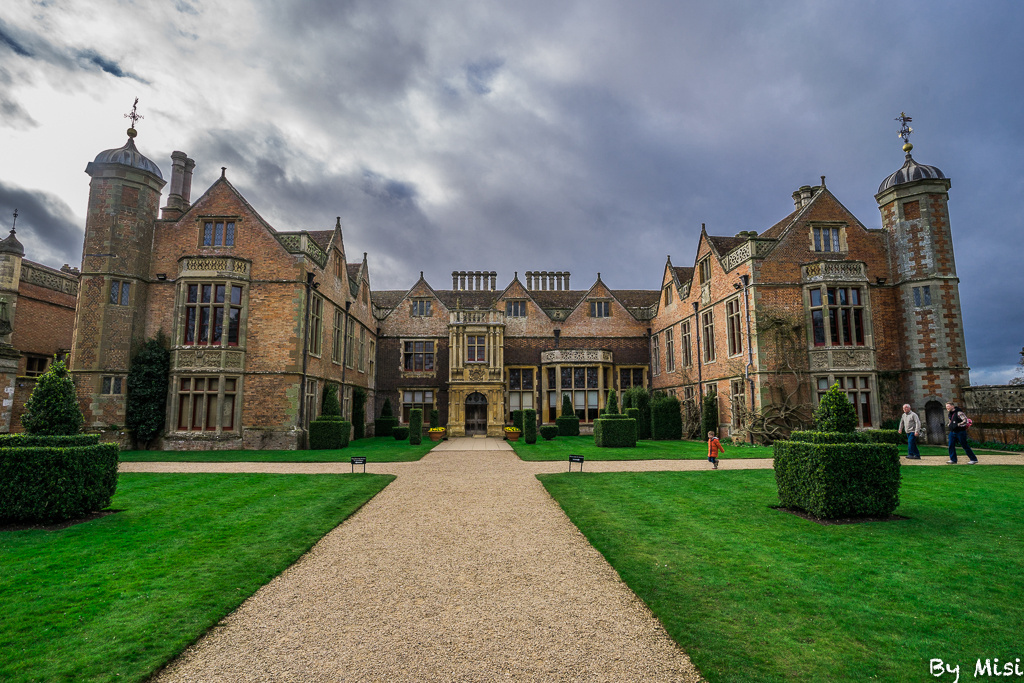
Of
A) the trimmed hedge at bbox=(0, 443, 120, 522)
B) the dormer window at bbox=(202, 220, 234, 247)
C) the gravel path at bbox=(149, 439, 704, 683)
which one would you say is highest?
the dormer window at bbox=(202, 220, 234, 247)

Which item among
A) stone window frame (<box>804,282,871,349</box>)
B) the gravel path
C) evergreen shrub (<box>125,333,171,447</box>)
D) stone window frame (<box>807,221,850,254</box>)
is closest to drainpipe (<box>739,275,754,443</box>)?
stone window frame (<box>804,282,871,349</box>)

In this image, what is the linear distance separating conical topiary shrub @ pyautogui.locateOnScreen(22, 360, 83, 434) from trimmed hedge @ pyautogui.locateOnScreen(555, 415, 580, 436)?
75.5 ft

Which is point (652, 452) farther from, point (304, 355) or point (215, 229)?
point (215, 229)

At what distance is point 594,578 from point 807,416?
18909 millimetres

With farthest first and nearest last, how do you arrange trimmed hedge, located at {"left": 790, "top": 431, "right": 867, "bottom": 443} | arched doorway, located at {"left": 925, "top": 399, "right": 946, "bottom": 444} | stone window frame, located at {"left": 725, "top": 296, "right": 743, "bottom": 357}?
stone window frame, located at {"left": 725, "top": 296, "right": 743, "bottom": 357}, arched doorway, located at {"left": 925, "top": 399, "right": 946, "bottom": 444}, trimmed hedge, located at {"left": 790, "top": 431, "right": 867, "bottom": 443}

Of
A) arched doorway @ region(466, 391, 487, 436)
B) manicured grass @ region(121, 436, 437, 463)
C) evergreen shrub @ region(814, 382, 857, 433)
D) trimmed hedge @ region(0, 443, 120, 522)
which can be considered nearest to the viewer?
trimmed hedge @ region(0, 443, 120, 522)

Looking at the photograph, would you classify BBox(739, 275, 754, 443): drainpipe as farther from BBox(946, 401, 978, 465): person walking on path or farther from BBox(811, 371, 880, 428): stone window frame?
BBox(946, 401, 978, 465): person walking on path

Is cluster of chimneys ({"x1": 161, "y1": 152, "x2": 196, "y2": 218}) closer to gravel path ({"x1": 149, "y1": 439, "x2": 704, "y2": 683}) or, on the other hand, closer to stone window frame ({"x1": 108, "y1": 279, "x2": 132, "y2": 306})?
stone window frame ({"x1": 108, "y1": 279, "x2": 132, "y2": 306})

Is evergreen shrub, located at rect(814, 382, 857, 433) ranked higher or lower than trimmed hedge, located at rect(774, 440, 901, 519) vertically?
higher

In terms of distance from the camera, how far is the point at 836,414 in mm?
8500

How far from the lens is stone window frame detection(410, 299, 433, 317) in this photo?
114ft

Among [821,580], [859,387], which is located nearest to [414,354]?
[859,387]

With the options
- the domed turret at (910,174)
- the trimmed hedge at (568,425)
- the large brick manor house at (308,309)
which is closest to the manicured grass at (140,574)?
the large brick manor house at (308,309)

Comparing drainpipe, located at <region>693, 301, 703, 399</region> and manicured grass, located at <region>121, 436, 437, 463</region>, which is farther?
drainpipe, located at <region>693, 301, 703, 399</region>
